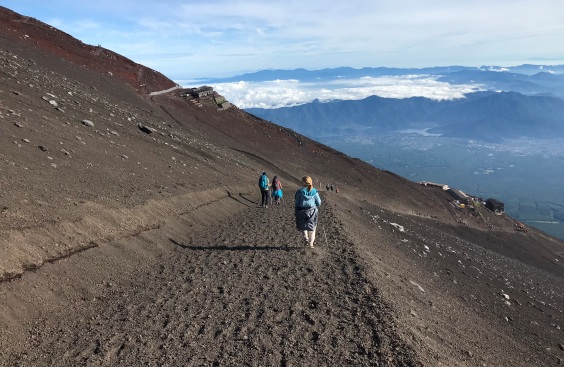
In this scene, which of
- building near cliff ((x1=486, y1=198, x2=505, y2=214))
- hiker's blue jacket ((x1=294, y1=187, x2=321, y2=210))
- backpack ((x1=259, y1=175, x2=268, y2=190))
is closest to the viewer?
hiker's blue jacket ((x1=294, y1=187, x2=321, y2=210))

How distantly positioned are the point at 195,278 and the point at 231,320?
2.43 meters

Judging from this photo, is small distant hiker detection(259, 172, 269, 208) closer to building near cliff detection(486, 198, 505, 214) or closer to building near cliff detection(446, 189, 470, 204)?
building near cliff detection(446, 189, 470, 204)

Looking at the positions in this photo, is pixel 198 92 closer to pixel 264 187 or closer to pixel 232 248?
pixel 264 187

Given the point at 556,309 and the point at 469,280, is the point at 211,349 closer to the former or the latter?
the point at 469,280

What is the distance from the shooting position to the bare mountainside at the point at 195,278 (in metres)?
6.55

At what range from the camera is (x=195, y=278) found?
9.57 meters

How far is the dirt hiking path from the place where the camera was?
622 cm

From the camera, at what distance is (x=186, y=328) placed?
23.4ft

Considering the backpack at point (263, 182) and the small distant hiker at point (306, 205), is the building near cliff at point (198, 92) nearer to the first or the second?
the backpack at point (263, 182)

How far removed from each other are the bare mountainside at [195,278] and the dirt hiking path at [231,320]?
31mm

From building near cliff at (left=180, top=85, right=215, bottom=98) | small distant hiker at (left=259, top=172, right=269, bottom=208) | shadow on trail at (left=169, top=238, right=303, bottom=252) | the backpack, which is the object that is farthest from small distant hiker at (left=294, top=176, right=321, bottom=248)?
building near cliff at (left=180, top=85, right=215, bottom=98)

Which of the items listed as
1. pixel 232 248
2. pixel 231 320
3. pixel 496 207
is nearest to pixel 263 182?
pixel 232 248

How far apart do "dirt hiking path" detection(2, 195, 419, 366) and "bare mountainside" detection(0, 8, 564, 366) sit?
31 millimetres

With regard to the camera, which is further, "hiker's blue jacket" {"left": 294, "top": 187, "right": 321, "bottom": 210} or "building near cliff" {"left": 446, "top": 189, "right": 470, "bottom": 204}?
"building near cliff" {"left": 446, "top": 189, "right": 470, "bottom": 204}
